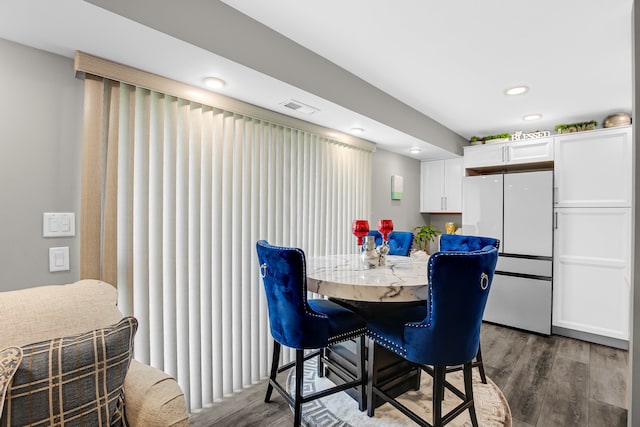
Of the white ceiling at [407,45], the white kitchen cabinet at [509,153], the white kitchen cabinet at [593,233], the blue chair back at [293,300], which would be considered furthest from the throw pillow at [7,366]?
the white kitchen cabinet at [509,153]

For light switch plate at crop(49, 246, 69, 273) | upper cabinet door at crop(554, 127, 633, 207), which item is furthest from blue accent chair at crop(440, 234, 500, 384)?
light switch plate at crop(49, 246, 69, 273)

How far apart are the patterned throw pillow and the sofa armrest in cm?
6

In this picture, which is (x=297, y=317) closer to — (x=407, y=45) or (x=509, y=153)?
(x=407, y=45)

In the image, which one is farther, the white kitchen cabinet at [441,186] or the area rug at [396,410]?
the white kitchen cabinet at [441,186]

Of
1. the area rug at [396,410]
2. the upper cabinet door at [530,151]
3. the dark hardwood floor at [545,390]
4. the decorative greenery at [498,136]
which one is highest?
the decorative greenery at [498,136]

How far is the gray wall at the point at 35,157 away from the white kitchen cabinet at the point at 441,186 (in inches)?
163

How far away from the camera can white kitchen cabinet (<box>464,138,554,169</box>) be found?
3457mm

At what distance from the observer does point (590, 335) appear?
3178 millimetres

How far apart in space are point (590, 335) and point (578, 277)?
2.00 feet

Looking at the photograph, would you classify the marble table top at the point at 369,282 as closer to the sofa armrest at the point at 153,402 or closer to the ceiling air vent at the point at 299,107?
the sofa armrest at the point at 153,402

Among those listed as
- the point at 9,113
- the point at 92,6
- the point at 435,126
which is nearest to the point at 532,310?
the point at 435,126

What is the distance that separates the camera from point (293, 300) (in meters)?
1.64

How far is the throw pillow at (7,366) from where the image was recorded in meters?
0.76

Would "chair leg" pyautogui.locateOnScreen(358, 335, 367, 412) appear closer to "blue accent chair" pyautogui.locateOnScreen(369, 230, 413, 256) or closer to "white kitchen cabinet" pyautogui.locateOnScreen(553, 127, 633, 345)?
"blue accent chair" pyautogui.locateOnScreen(369, 230, 413, 256)
